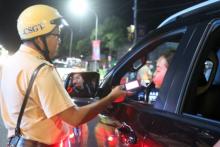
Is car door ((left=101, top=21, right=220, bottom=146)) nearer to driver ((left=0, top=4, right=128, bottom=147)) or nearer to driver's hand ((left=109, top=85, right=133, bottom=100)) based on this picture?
driver's hand ((left=109, top=85, right=133, bottom=100))

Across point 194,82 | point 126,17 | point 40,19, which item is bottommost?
point 194,82

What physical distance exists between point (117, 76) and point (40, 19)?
848mm

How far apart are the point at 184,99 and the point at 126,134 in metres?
0.45

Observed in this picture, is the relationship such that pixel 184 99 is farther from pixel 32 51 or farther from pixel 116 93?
pixel 32 51

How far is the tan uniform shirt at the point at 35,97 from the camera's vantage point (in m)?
2.81

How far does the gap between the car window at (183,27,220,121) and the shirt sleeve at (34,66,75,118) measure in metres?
0.78

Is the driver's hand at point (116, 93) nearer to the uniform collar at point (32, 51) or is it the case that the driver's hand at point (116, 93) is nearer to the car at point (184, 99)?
the car at point (184, 99)

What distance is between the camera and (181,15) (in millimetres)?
2871

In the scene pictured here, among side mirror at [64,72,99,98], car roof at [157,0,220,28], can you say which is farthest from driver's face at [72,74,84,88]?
car roof at [157,0,220,28]

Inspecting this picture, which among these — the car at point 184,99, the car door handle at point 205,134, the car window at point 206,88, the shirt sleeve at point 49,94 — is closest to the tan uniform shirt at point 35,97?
the shirt sleeve at point 49,94

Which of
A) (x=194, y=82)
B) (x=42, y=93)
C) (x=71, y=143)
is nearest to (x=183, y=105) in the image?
(x=194, y=82)

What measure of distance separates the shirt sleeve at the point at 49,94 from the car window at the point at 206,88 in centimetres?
78

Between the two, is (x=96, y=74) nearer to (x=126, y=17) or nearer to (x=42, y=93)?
(x=42, y=93)

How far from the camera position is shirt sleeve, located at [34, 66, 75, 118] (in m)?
2.80
